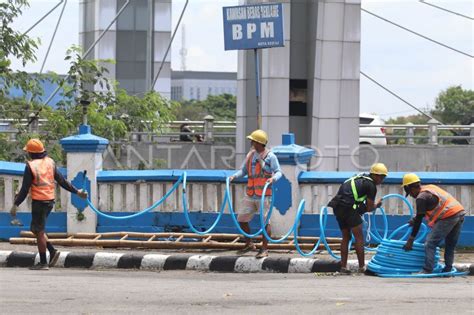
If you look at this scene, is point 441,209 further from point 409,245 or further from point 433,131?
point 433,131

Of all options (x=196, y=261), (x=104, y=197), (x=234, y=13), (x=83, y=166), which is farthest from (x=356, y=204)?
(x=234, y=13)

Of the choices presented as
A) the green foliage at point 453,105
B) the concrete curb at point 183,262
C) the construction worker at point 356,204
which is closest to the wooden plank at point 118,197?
the concrete curb at point 183,262

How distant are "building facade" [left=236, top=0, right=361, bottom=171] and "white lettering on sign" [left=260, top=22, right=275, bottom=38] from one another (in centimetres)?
586

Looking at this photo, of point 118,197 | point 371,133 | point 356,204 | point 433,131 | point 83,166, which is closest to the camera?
point 356,204

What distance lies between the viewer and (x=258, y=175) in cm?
1406

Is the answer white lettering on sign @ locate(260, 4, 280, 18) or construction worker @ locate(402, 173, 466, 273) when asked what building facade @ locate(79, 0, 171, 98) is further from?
construction worker @ locate(402, 173, 466, 273)

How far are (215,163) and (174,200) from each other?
46.3 ft

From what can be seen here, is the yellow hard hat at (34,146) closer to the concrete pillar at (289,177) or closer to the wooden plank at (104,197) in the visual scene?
the wooden plank at (104,197)

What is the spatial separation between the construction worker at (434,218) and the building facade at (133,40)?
23076mm

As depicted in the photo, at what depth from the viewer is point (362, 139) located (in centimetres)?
3391

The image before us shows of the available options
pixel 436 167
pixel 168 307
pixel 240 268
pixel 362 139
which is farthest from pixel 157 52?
pixel 168 307

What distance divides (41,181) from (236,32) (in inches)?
181

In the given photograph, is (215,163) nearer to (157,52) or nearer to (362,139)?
(362,139)

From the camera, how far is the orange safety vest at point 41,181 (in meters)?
13.5
